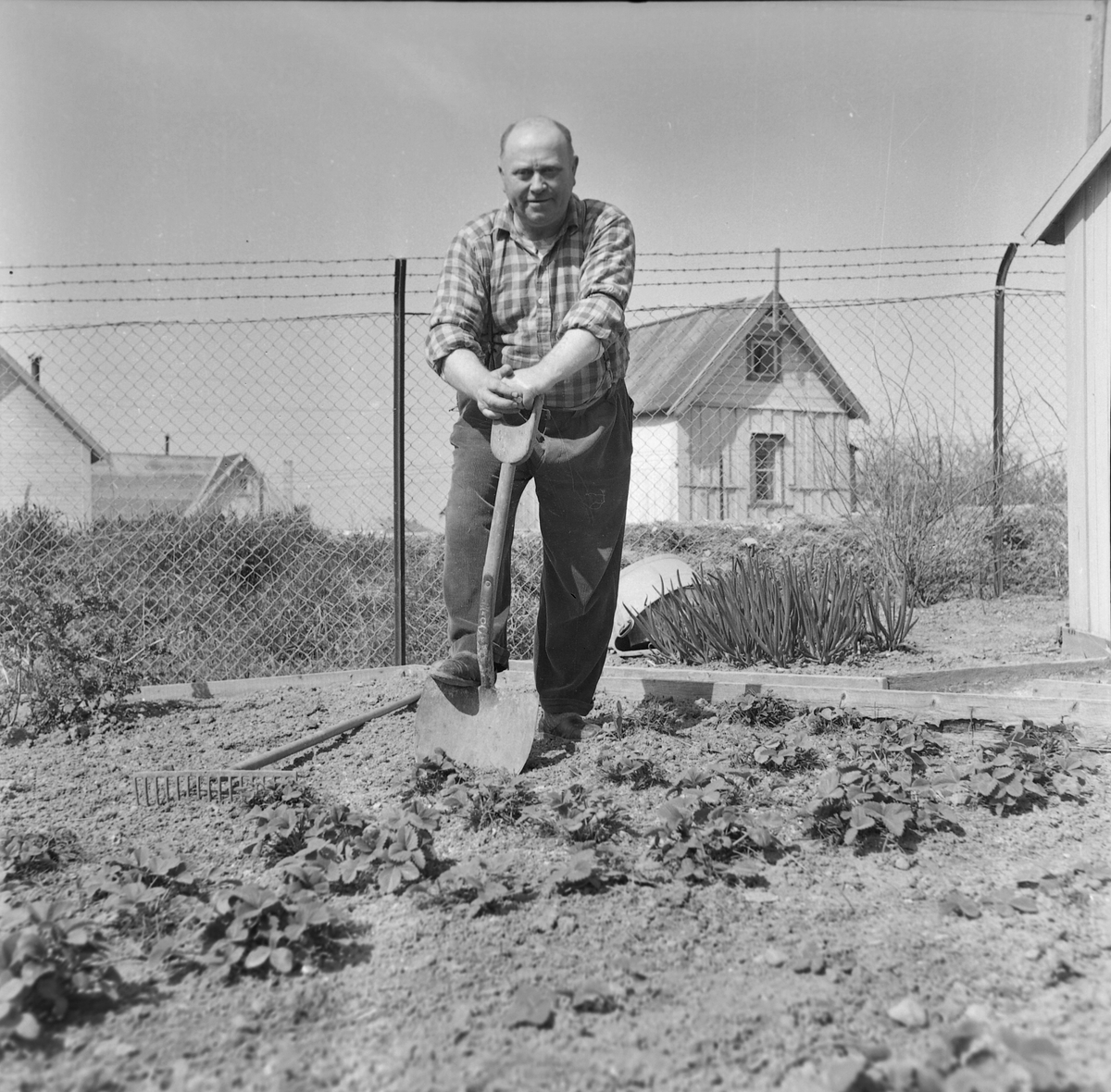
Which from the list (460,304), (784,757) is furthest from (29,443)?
(784,757)

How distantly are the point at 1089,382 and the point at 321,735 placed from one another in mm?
4088

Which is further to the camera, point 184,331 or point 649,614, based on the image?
point 184,331

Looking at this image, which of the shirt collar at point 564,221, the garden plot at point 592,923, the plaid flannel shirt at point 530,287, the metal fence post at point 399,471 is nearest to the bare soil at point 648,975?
the garden plot at point 592,923

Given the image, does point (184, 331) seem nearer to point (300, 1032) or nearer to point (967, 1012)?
point (300, 1032)

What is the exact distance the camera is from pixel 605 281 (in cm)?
309

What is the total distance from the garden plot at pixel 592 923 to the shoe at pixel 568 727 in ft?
0.74

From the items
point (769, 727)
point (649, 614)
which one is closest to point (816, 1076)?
point (769, 727)

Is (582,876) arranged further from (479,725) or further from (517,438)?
(517,438)

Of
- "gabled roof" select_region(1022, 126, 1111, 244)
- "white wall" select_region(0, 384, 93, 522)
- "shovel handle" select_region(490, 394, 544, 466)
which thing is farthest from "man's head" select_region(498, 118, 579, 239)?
"white wall" select_region(0, 384, 93, 522)

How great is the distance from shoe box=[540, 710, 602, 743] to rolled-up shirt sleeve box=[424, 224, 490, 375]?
1.21m

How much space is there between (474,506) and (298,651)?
11.7 feet

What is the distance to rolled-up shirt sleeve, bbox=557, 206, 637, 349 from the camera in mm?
3008

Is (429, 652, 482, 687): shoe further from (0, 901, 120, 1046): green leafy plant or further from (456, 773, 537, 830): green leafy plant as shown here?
(0, 901, 120, 1046): green leafy plant

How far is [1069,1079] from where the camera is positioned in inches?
55.9
